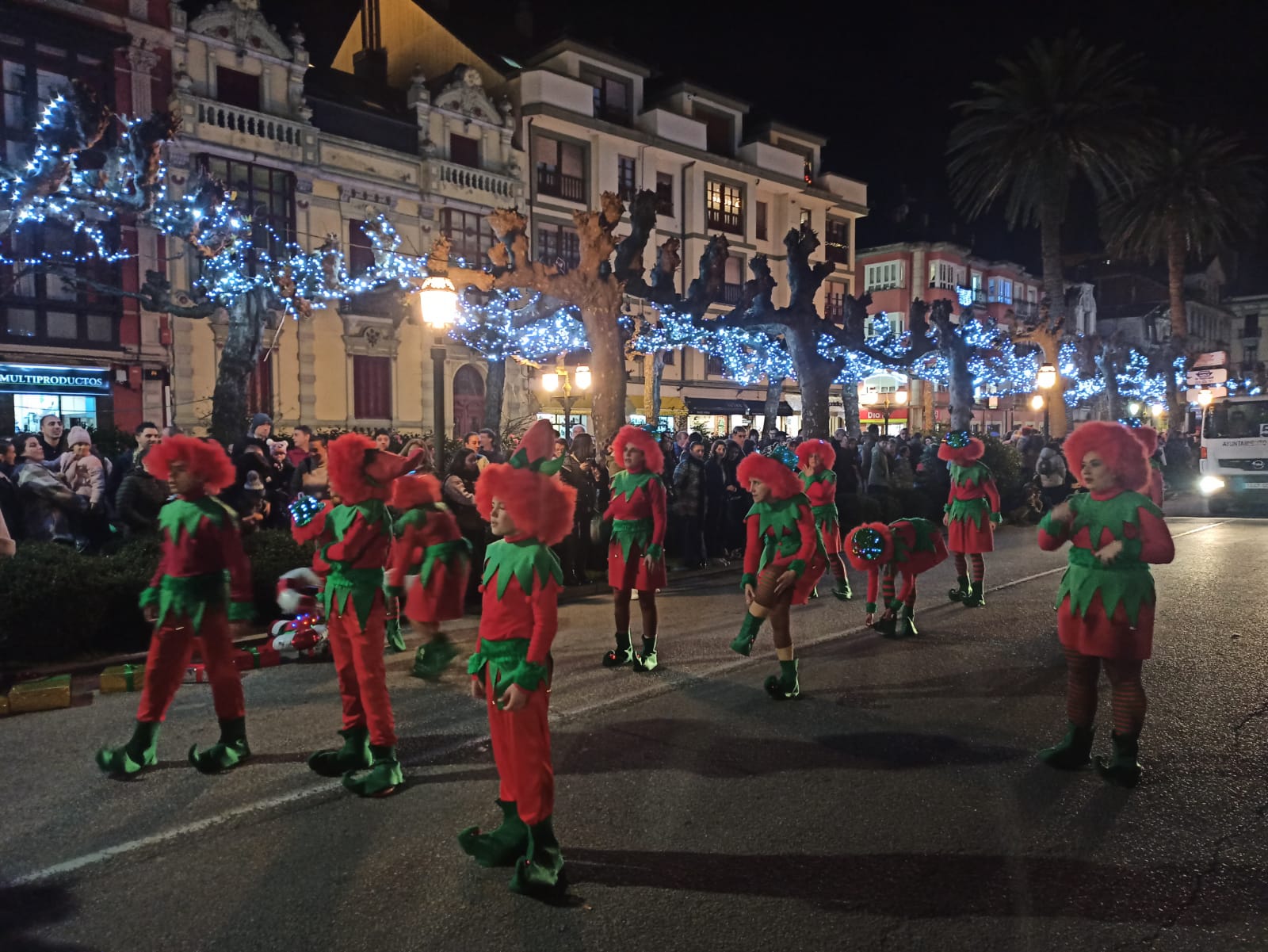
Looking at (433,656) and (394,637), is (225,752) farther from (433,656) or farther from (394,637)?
(394,637)

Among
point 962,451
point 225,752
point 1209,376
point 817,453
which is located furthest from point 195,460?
point 1209,376

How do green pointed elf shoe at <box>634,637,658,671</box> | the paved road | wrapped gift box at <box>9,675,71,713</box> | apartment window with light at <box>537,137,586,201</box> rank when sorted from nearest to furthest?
1. the paved road
2. wrapped gift box at <box>9,675,71,713</box>
3. green pointed elf shoe at <box>634,637,658,671</box>
4. apartment window with light at <box>537,137,586,201</box>

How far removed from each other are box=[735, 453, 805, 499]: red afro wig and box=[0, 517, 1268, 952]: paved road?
1489mm

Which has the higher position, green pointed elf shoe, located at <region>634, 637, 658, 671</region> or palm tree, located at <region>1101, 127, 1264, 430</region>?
palm tree, located at <region>1101, 127, 1264, 430</region>

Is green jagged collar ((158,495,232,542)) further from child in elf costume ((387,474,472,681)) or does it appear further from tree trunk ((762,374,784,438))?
tree trunk ((762,374,784,438))

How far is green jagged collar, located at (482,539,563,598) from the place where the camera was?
3.60m

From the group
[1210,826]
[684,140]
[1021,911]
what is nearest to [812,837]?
[1021,911]

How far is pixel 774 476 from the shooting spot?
6070 millimetres

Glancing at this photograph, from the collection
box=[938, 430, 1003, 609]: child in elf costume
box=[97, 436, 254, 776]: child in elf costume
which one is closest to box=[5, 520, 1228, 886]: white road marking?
box=[97, 436, 254, 776]: child in elf costume

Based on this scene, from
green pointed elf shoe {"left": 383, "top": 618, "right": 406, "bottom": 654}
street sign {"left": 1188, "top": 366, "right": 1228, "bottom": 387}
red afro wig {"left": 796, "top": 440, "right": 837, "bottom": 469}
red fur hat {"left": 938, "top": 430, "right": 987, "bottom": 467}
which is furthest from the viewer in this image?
street sign {"left": 1188, "top": 366, "right": 1228, "bottom": 387}

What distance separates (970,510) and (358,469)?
21.9 ft

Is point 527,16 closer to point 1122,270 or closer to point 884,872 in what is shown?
point 884,872

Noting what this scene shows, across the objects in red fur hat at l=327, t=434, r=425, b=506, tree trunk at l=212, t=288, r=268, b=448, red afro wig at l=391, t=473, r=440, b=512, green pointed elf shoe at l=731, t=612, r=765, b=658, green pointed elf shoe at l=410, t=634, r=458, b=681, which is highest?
tree trunk at l=212, t=288, r=268, b=448

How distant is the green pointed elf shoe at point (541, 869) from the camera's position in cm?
348
